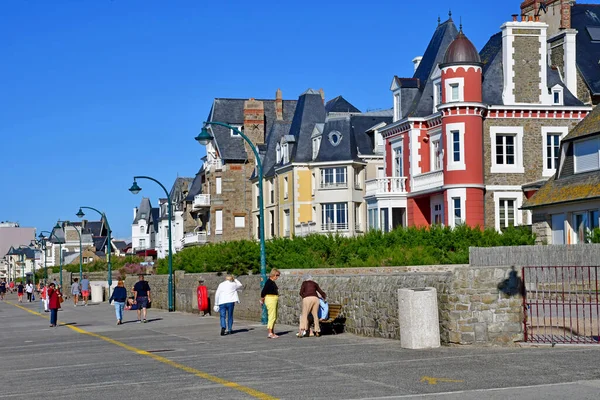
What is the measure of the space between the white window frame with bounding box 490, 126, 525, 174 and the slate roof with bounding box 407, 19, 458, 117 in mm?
4508

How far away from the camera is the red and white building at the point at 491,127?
145 ft

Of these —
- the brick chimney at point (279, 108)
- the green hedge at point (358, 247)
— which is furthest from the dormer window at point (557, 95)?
the brick chimney at point (279, 108)

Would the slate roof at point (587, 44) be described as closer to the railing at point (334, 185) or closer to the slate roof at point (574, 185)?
the slate roof at point (574, 185)

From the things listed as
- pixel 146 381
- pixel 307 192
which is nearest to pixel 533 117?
pixel 307 192

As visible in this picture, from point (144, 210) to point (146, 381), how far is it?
13100 centimetres

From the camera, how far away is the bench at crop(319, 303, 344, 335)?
21.8 meters

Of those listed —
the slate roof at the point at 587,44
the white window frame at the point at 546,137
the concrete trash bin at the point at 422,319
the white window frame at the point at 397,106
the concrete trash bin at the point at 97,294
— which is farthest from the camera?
the concrete trash bin at the point at 97,294

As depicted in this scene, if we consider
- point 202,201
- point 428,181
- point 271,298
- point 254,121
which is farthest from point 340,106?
point 271,298

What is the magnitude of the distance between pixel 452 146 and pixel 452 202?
8.46ft

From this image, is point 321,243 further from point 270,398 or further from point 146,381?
point 270,398

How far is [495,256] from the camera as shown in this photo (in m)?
33.6

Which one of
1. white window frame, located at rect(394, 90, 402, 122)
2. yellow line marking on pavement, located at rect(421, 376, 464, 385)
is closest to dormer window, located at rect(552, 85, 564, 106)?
white window frame, located at rect(394, 90, 402, 122)

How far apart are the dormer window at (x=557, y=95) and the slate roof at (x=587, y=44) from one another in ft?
6.40

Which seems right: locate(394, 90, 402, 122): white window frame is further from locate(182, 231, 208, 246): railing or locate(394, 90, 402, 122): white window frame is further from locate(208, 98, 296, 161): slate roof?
locate(182, 231, 208, 246): railing
